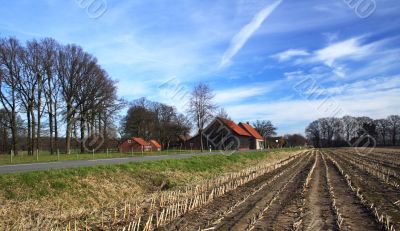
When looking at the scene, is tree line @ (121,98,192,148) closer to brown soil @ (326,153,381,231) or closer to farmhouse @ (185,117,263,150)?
farmhouse @ (185,117,263,150)

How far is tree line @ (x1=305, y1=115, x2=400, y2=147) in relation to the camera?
6018 inches

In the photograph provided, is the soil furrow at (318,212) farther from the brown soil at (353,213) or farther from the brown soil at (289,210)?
the brown soil at (353,213)

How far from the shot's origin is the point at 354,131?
170875mm

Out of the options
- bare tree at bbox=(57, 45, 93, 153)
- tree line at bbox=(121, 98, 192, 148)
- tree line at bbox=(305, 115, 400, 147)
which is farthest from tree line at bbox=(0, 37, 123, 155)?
tree line at bbox=(305, 115, 400, 147)

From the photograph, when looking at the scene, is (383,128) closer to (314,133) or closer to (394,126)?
(394,126)

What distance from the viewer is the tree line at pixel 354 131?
502ft

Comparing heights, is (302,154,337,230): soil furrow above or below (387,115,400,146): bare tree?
below

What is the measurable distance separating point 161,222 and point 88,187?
6901 mm

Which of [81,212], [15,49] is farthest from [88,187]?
[15,49]

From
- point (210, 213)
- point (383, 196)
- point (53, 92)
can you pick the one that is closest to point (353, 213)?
point (383, 196)

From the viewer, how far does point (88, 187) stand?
16.1 metres

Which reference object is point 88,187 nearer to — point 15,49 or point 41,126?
point 15,49

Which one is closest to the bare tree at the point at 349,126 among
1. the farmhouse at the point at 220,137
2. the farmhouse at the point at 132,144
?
the farmhouse at the point at 220,137

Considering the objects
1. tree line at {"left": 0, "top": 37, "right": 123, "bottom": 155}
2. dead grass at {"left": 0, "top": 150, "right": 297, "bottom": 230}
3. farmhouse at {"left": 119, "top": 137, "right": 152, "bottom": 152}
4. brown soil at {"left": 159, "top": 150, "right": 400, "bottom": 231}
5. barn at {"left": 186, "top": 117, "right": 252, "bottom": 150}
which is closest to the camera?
brown soil at {"left": 159, "top": 150, "right": 400, "bottom": 231}
